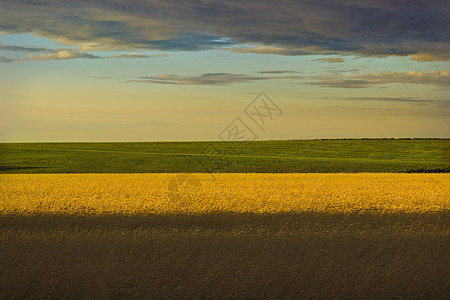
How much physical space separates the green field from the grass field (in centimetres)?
1972

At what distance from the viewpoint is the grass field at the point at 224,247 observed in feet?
24.5

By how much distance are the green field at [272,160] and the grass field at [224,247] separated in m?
19.7

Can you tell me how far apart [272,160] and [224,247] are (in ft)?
100

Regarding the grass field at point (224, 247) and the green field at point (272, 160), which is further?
the green field at point (272, 160)

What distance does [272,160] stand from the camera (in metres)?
39.6

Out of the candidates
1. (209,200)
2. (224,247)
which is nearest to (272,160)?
(209,200)

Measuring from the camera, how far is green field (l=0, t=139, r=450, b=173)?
35.1 meters

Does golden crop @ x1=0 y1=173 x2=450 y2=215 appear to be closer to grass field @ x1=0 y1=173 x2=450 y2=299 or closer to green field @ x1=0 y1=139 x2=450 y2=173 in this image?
grass field @ x1=0 y1=173 x2=450 y2=299

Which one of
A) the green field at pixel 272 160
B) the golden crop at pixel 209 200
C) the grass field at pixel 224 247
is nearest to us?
the grass field at pixel 224 247

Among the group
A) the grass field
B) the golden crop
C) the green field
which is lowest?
the green field

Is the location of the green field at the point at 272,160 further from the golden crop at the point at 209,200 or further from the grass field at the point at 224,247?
the grass field at the point at 224,247

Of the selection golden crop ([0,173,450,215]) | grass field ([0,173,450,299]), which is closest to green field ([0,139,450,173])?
golden crop ([0,173,450,215])

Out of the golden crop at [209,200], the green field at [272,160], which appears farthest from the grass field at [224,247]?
the green field at [272,160]

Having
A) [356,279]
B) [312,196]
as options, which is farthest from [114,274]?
[312,196]
